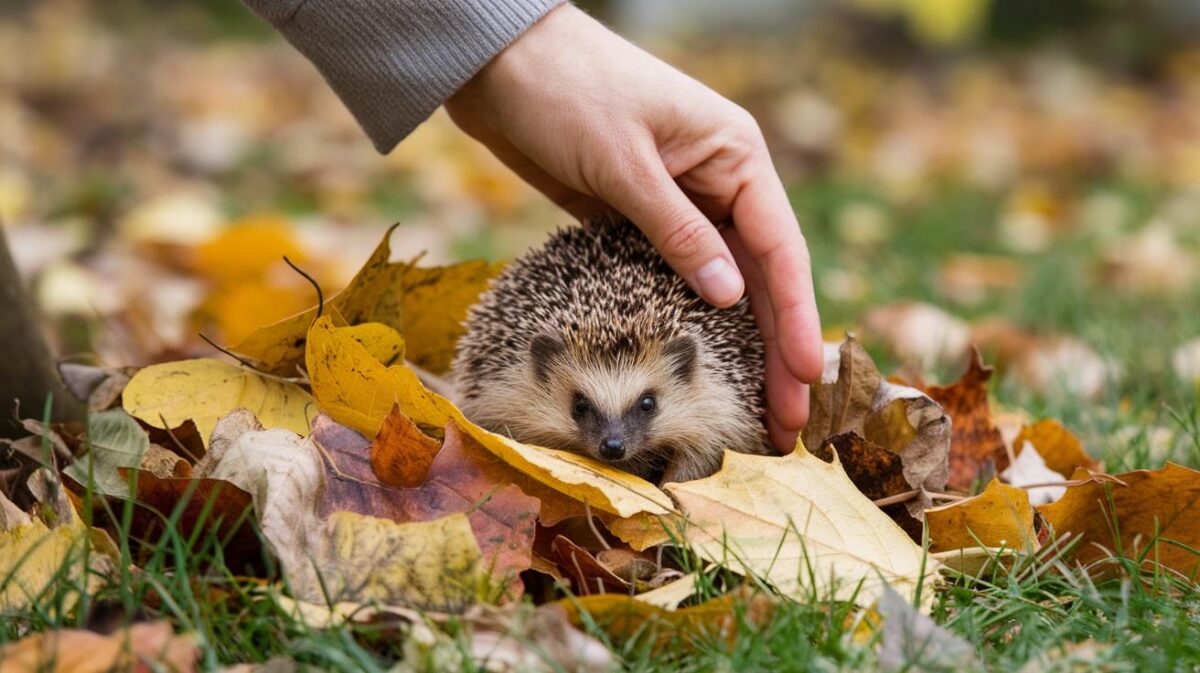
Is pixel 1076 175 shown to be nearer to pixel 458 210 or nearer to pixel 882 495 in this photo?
pixel 458 210

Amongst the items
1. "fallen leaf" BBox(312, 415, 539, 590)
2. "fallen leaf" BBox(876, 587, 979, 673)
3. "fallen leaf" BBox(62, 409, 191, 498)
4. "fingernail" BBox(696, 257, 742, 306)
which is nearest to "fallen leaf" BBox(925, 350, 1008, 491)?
"fingernail" BBox(696, 257, 742, 306)

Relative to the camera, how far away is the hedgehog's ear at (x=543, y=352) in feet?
9.05

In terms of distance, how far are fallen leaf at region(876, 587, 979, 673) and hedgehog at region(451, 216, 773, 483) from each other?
0.94 meters

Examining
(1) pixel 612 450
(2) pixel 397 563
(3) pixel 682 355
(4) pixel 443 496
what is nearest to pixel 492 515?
(4) pixel 443 496

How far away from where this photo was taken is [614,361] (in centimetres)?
276

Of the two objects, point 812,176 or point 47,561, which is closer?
point 47,561

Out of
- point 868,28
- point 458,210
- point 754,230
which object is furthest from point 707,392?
point 868,28

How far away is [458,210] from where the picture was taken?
20.8ft

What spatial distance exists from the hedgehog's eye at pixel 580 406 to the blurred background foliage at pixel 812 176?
1075mm

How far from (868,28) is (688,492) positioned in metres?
10.3

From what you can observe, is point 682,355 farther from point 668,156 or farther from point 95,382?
point 95,382

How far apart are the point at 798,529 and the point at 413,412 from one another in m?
0.75

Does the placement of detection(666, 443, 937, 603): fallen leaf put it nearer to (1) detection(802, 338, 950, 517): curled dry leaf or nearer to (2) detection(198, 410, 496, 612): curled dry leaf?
(1) detection(802, 338, 950, 517): curled dry leaf

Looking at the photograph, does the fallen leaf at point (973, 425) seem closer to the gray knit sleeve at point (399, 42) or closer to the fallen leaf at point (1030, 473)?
the fallen leaf at point (1030, 473)
